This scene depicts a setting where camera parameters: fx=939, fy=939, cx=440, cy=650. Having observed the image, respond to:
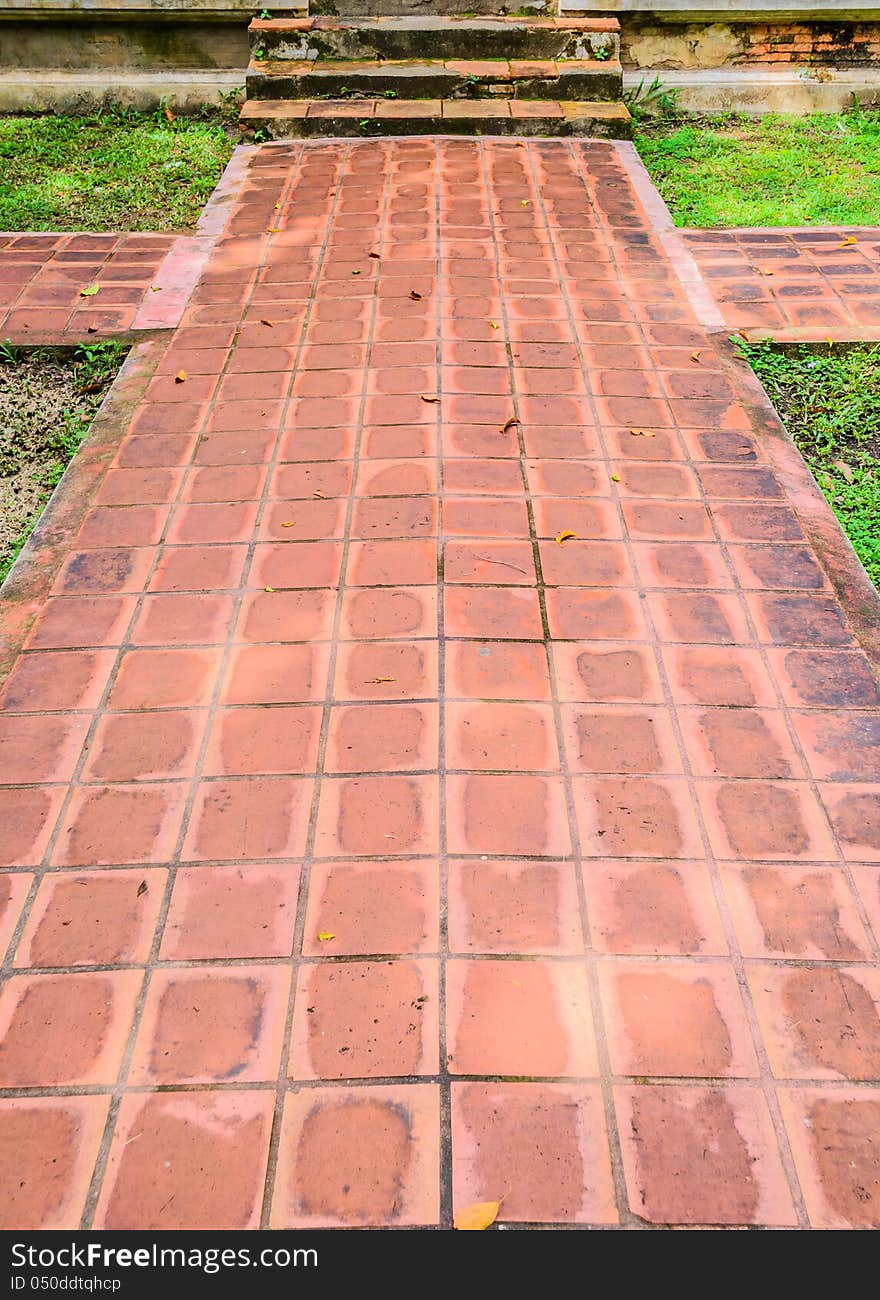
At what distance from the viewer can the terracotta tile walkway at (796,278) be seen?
4.09 meters

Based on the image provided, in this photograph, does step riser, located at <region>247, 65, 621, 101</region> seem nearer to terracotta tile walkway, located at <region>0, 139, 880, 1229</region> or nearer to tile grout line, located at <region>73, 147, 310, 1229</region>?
terracotta tile walkway, located at <region>0, 139, 880, 1229</region>

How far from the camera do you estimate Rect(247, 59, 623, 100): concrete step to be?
581 cm

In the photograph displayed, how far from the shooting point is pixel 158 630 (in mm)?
2711

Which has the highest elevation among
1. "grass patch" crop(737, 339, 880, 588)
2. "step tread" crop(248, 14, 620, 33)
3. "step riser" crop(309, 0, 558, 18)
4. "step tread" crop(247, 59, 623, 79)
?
"step riser" crop(309, 0, 558, 18)

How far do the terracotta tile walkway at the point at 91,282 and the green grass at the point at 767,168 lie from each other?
8.66 ft

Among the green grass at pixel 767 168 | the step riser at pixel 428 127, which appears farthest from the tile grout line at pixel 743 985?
the step riser at pixel 428 127

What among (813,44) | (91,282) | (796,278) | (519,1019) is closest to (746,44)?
(813,44)

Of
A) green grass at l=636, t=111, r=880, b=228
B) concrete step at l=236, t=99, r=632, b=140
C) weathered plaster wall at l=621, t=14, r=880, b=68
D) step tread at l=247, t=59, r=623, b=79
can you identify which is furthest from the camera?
weathered plaster wall at l=621, t=14, r=880, b=68

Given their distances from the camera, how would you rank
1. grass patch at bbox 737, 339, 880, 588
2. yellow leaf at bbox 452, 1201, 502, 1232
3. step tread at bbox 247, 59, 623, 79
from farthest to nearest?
step tread at bbox 247, 59, 623, 79 → grass patch at bbox 737, 339, 880, 588 → yellow leaf at bbox 452, 1201, 502, 1232

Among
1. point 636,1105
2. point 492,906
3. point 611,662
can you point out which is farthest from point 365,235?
point 636,1105

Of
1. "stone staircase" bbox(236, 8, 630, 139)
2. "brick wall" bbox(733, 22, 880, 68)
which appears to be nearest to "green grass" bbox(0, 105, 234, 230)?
"stone staircase" bbox(236, 8, 630, 139)

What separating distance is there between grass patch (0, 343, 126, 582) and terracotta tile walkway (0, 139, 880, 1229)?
26cm

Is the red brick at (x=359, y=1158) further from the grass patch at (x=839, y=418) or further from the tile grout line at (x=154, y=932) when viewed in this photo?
the grass patch at (x=839, y=418)

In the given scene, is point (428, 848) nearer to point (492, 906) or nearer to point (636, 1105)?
point (492, 906)
